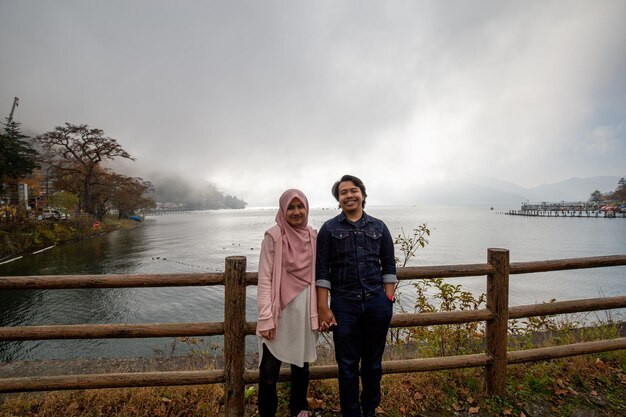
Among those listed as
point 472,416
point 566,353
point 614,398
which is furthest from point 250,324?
point 614,398

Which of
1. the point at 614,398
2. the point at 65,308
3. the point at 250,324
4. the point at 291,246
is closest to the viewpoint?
the point at 291,246

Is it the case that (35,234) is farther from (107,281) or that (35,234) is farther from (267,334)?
(267,334)

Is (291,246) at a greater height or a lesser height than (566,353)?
greater

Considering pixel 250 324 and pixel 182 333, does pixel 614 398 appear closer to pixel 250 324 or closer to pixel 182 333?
pixel 250 324

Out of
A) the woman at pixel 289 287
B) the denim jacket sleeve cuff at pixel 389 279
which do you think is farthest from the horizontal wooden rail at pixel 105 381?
the denim jacket sleeve cuff at pixel 389 279

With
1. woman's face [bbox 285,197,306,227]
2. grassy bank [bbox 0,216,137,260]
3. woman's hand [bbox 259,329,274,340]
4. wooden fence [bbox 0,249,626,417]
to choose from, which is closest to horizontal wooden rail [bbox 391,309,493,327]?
wooden fence [bbox 0,249,626,417]

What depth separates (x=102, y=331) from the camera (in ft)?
10.00

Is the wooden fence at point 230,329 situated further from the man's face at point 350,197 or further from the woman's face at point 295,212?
the man's face at point 350,197

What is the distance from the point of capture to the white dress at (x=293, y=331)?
273 cm

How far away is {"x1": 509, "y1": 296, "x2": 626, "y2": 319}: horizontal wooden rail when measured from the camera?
3.63 metres

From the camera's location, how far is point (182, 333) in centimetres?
310

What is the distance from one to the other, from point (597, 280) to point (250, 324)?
1137 inches

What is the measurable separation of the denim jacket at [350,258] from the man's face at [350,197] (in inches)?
3.7

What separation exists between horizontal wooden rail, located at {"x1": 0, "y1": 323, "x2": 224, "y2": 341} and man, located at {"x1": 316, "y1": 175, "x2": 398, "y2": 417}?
1248 mm
